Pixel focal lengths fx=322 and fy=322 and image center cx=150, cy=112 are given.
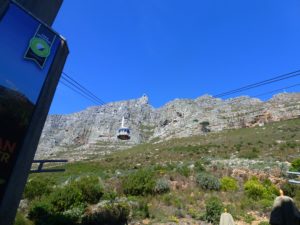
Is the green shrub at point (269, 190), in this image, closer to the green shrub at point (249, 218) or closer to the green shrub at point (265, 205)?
the green shrub at point (265, 205)

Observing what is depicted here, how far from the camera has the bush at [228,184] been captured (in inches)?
893

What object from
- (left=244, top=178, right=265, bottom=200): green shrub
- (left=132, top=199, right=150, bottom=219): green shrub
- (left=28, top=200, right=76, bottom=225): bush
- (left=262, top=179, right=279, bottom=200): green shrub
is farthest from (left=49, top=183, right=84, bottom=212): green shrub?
(left=262, top=179, right=279, bottom=200): green shrub

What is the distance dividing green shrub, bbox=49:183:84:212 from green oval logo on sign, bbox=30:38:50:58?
920 cm

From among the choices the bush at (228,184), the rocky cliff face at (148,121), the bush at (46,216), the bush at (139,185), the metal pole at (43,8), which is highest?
the rocky cliff face at (148,121)

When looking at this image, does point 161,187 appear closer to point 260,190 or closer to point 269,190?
point 260,190

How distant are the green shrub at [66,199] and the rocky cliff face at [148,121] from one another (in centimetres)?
5639

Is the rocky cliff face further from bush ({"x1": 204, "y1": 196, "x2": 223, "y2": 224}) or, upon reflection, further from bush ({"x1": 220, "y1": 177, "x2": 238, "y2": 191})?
bush ({"x1": 204, "y1": 196, "x2": 223, "y2": 224})

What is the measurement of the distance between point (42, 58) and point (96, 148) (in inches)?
3402

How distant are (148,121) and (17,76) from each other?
5183 inches

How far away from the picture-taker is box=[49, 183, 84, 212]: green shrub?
17.1m

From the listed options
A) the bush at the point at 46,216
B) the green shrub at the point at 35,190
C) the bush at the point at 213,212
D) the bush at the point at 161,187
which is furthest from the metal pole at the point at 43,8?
the bush at the point at 161,187

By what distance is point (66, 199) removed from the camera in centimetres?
1753

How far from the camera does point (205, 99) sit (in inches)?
5069

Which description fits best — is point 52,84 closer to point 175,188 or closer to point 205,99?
point 175,188
